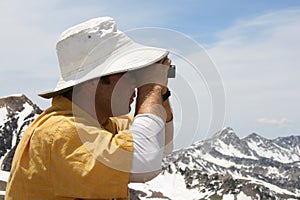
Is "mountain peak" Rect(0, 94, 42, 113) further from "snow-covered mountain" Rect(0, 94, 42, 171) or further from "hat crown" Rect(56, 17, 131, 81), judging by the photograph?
"hat crown" Rect(56, 17, 131, 81)

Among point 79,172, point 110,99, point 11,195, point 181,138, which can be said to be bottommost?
point 11,195

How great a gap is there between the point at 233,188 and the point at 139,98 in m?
186

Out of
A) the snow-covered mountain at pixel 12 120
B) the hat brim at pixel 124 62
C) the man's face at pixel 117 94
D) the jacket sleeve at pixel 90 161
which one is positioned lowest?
the snow-covered mountain at pixel 12 120

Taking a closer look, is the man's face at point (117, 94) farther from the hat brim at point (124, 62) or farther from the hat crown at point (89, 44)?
the hat crown at point (89, 44)

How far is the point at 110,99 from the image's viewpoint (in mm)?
4262

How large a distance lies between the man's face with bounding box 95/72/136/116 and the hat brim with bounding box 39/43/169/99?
0.08 m

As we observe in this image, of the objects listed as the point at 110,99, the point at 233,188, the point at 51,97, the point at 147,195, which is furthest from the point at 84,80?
the point at 233,188

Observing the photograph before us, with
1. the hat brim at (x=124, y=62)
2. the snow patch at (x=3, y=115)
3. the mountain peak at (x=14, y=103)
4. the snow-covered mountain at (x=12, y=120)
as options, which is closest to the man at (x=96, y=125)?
the hat brim at (x=124, y=62)

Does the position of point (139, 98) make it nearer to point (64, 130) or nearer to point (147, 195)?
point (64, 130)

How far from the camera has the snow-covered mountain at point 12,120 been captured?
142438 mm

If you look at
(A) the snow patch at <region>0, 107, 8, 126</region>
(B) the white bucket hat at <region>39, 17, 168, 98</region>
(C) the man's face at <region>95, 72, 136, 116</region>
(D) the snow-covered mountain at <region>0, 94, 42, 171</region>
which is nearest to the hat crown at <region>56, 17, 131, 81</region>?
(B) the white bucket hat at <region>39, 17, 168, 98</region>

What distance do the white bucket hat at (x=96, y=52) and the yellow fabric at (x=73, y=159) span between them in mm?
298

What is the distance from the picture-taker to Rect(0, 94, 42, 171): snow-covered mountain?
467 feet

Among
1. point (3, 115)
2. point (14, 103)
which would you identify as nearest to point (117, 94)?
point (3, 115)
